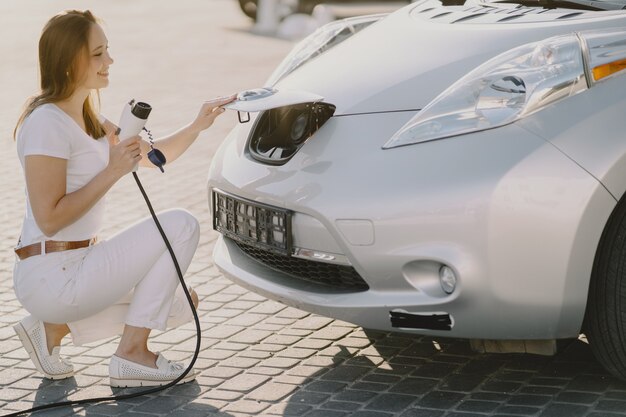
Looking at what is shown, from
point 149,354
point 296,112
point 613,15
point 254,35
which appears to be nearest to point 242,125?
point 296,112

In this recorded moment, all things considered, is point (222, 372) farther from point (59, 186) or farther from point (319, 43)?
point (319, 43)

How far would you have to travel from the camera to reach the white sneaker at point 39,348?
14.0 feet

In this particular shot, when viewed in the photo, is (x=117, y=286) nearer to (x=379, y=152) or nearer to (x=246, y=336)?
(x=246, y=336)

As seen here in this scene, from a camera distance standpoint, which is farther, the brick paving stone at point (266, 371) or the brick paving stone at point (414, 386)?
the brick paving stone at point (266, 371)

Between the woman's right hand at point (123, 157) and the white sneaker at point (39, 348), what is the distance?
0.69 metres

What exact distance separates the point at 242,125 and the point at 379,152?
0.86 metres

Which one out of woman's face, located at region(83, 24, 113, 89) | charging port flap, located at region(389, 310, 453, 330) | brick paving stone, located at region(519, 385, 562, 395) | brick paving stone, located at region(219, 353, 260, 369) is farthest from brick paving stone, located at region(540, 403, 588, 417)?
woman's face, located at region(83, 24, 113, 89)

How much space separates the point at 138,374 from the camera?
13.7ft

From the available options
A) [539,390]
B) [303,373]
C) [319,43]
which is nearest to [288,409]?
[303,373]

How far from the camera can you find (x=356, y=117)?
13.1 ft

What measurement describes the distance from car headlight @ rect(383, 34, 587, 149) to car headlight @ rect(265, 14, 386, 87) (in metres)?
1.07

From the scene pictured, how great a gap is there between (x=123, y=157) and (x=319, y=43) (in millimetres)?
1360

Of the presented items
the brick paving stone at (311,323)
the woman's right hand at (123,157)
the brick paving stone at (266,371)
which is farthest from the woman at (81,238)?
the brick paving stone at (311,323)

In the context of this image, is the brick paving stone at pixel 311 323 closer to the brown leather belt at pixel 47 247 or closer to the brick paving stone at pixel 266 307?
the brick paving stone at pixel 266 307
